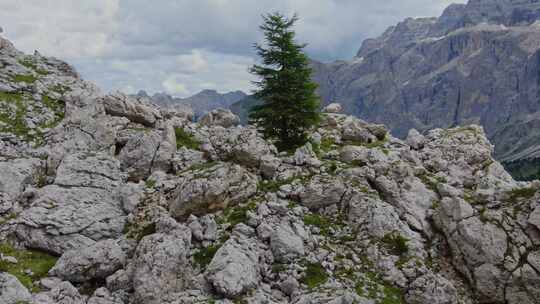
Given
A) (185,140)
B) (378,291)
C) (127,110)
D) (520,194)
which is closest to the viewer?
(378,291)

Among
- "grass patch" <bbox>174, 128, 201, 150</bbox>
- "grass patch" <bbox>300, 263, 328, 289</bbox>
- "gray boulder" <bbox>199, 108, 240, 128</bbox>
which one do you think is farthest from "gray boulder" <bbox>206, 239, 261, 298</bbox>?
"gray boulder" <bbox>199, 108, 240, 128</bbox>

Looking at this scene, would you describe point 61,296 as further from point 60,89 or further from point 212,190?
point 60,89

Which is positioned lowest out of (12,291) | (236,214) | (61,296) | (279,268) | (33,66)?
(279,268)

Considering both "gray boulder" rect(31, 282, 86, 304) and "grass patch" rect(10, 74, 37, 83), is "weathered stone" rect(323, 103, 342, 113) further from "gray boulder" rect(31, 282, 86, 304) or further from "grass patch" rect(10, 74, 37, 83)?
"gray boulder" rect(31, 282, 86, 304)

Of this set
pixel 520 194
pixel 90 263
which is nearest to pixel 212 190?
pixel 90 263

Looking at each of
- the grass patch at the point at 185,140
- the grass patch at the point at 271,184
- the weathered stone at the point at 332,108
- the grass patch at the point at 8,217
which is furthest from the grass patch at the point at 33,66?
the weathered stone at the point at 332,108

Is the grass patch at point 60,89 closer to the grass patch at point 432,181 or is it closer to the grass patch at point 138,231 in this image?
the grass patch at point 138,231

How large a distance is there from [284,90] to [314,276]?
706 inches

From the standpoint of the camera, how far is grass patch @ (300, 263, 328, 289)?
71.7ft

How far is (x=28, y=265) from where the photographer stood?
21891 mm

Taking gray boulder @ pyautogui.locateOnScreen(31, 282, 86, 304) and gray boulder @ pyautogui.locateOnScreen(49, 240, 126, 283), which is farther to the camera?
gray boulder @ pyautogui.locateOnScreen(49, 240, 126, 283)

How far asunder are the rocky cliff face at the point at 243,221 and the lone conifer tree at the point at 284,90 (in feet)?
10.5

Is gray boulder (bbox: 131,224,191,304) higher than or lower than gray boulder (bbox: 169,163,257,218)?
lower

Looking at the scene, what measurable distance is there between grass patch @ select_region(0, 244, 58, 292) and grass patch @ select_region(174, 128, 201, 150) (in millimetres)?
14116
